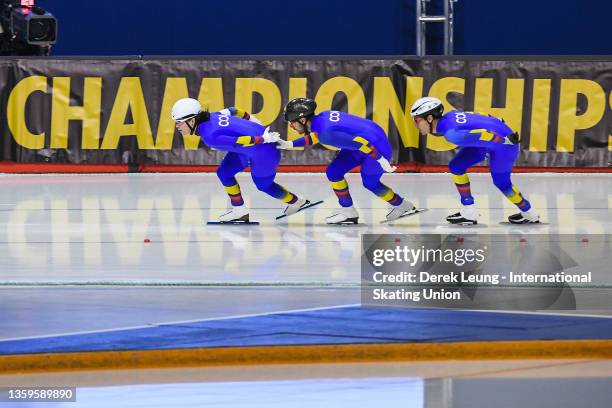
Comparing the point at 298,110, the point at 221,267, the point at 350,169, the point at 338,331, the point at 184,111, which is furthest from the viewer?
the point at 350,169

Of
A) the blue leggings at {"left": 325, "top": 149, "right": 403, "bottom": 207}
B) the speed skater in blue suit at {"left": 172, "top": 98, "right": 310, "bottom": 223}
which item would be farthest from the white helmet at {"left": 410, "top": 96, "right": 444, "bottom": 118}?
the speed skater in blue suit at {"left": 172, "top": 98, "right": 310, "bottom": 223}

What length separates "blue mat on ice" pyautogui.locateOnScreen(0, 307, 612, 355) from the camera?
7.61 m

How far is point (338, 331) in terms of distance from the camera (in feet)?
26.3

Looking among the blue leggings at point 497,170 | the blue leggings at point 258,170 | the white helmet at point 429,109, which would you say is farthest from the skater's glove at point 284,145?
the blue leggings at point 497,170

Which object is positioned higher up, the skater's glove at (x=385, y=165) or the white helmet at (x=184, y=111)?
the white helmet at (x=184, y=111)

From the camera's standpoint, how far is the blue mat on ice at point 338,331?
7.61m

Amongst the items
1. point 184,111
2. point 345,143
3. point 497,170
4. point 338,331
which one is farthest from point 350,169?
point 338,331

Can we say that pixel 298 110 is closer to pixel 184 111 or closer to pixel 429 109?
pixel 184 111

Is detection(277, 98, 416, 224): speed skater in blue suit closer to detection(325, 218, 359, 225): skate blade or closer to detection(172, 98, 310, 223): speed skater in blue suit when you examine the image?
detection(325, 218, 359, 225): skate blade

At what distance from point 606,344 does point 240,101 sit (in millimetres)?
14586

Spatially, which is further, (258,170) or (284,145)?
(258,170)

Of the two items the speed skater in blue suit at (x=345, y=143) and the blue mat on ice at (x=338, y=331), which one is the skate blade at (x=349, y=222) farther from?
the blue mat on ice at (x=338, y=331)

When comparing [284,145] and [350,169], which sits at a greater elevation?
[284,145]
